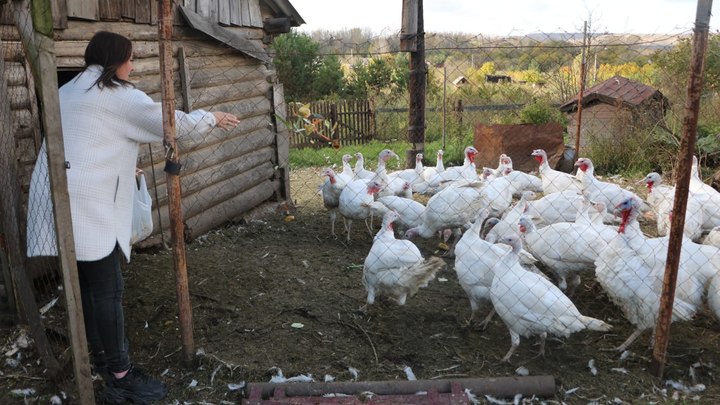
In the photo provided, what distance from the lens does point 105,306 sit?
3.26m

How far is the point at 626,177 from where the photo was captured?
10523 millimetres

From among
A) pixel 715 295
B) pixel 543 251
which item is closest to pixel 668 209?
pixel 543 251

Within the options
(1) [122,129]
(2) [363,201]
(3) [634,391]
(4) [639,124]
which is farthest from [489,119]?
(1) [122,129]

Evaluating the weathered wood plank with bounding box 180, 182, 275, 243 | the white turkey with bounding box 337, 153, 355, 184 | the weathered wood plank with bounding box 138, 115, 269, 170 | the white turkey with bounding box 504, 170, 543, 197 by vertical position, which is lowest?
the weathered wood plank with bounding box 180, 182, 275, 243

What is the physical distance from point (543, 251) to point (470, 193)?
1457mm

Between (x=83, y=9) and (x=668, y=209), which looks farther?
(x=668, y=209)

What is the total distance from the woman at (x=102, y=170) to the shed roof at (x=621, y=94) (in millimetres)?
9810

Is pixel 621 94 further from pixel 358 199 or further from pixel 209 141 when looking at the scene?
pixel 209 141

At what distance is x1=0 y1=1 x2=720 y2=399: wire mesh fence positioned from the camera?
14.1 feet

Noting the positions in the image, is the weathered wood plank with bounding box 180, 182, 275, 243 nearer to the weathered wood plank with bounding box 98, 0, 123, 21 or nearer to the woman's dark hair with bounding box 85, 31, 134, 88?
the weathered wood plank with bounding box 98, 0, 123, 21

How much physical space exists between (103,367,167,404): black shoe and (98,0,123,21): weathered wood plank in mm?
3460

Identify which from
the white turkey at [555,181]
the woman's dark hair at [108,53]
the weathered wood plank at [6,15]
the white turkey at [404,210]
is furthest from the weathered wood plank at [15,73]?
the white turkey at [555,181]

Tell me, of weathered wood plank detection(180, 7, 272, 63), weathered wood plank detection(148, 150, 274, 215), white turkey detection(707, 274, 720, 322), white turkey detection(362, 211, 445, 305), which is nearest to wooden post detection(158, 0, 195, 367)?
white turkey detection(362, 211, 445, 305)

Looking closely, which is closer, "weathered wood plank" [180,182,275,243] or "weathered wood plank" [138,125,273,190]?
"weathered wood plank" [138,125,273,190]
